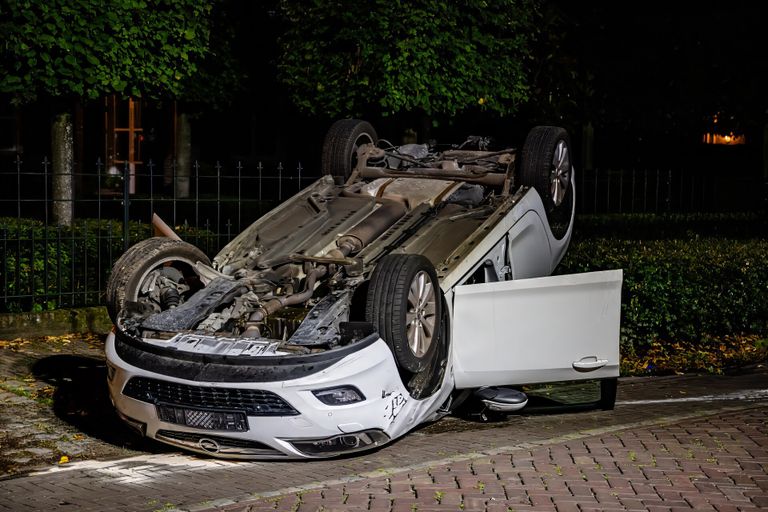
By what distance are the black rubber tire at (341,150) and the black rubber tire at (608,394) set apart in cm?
268

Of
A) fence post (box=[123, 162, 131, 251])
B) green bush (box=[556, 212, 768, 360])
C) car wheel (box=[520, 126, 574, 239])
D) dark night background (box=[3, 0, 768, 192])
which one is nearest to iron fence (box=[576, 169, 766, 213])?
dark night background (box=[3, 0, 768, 192])

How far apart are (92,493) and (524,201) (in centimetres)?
380

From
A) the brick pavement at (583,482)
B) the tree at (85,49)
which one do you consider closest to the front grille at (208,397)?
the brick pavement at (583,482)

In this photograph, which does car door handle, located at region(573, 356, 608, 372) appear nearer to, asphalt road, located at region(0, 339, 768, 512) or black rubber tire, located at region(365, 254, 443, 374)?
asphalt road, located at region(0, 339, 768, 512)

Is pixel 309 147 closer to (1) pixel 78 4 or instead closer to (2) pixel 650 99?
(2) pixel 650 99

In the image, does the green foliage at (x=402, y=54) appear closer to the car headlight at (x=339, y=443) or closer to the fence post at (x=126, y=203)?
the fence post at (x=126, y=203)

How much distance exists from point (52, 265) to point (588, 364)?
5.56 metres

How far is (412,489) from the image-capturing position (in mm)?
6352

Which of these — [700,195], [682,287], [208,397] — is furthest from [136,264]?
[700,195]

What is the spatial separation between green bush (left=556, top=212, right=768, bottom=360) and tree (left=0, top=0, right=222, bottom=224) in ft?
16.5

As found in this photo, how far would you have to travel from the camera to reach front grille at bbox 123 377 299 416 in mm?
6566

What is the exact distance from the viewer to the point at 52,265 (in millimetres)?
11141

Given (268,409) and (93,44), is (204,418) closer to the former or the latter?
(268,409)

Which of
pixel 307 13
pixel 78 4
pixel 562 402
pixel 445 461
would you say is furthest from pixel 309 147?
pixel 445 461
